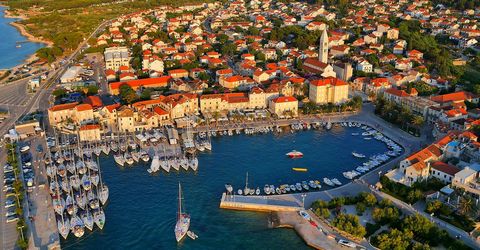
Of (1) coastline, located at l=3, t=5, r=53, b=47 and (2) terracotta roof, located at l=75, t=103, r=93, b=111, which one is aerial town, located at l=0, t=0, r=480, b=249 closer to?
(2) terracotta roof, located at l=75, t=103, r=93, b=111

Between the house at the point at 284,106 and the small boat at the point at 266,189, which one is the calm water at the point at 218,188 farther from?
the house at the point at 284,106

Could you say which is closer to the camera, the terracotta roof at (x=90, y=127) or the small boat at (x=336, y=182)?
the small boat at (x=336, y=182)

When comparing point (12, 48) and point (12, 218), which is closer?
point (12, 218)

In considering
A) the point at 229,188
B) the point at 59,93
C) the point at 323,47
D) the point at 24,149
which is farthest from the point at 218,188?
the point at 323,47

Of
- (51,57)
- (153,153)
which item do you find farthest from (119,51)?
(153,153)

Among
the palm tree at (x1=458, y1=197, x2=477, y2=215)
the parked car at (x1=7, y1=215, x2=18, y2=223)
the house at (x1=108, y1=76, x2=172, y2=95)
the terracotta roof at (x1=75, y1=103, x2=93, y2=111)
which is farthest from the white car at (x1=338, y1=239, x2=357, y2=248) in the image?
the house at (x1=108, y1=76, x2=172, y2=95)

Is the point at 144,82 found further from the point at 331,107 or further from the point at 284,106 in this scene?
the point at 331,107

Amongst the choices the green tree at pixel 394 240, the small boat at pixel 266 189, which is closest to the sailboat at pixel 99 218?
the small boat at pixel 266 189
